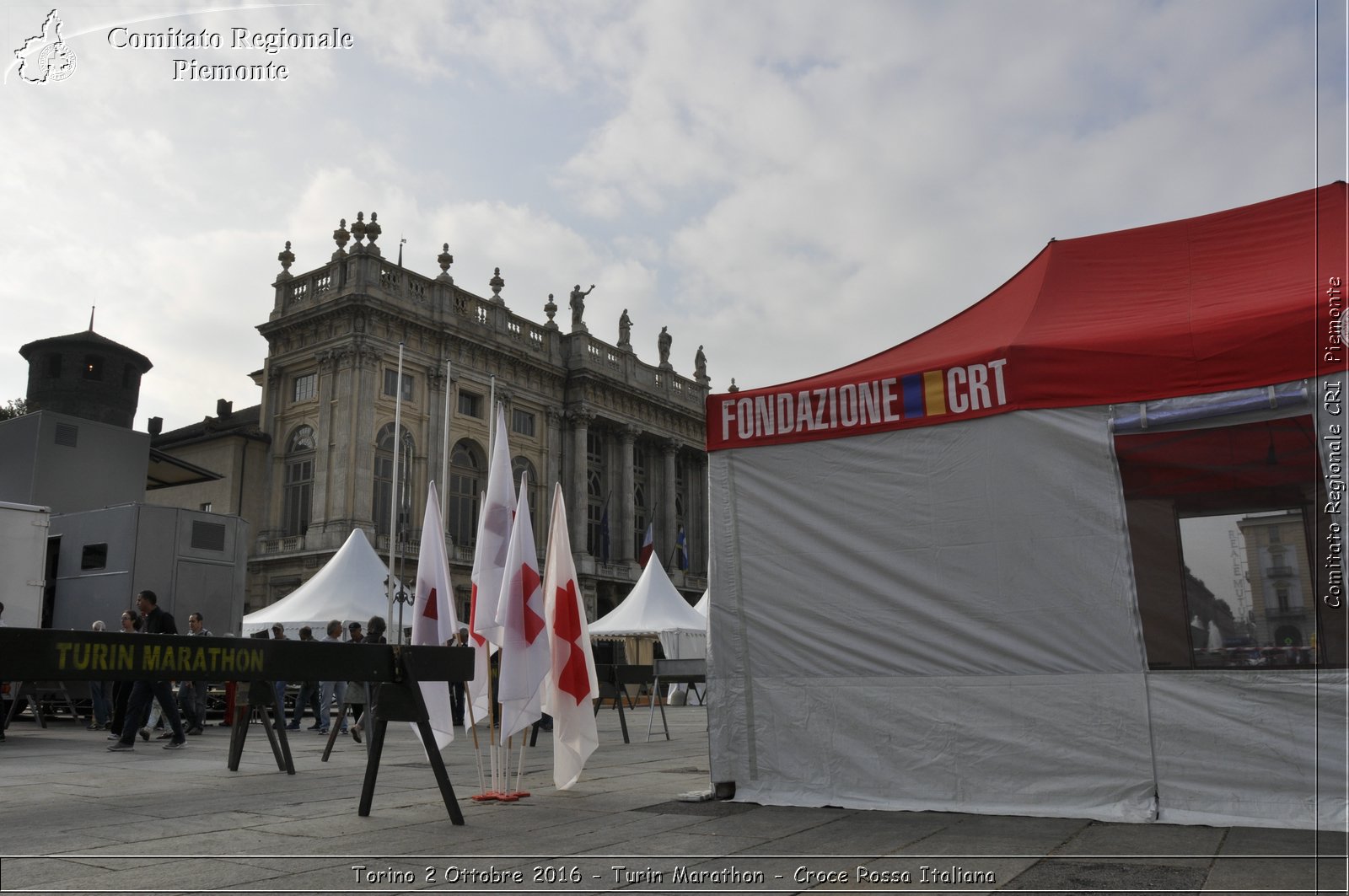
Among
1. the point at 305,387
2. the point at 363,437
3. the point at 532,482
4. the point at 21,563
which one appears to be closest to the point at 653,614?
the point at 21,563

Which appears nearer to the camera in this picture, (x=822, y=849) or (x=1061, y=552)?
(x=822, y=849)

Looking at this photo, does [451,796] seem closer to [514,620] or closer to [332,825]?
[332,825]

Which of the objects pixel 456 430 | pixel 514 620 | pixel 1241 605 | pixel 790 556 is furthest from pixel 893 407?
pixel 456 430

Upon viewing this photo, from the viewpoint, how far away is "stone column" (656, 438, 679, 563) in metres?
49.3

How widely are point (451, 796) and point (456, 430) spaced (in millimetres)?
33287

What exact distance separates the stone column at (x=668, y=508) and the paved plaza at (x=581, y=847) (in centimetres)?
4092

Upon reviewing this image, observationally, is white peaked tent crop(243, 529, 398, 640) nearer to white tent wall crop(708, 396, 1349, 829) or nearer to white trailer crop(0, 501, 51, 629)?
white trailer crop(0, 501, 51, 629)

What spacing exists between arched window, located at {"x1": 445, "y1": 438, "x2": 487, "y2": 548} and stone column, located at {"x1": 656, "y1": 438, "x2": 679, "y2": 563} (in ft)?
39.2

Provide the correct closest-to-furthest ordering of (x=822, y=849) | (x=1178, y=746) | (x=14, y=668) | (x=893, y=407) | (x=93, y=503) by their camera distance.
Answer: (x=14, y=668) < (x=822, y=849) < (x=1178, y=746) < (x=893, y=407) < (x=93, y=503)

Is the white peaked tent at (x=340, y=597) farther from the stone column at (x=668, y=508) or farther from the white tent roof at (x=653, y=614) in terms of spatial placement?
the stone column at (x=668, y=508)

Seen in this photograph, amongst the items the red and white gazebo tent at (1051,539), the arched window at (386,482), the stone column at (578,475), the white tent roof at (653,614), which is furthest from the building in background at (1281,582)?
the stone column at (578,475)

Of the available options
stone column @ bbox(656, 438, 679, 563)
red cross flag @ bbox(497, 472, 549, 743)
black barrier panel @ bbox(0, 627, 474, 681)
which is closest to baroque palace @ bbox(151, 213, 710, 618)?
stone column @ bbox(656, 438, 679, 563)

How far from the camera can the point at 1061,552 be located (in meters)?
6.30

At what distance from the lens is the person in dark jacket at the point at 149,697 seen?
37.9 feet
